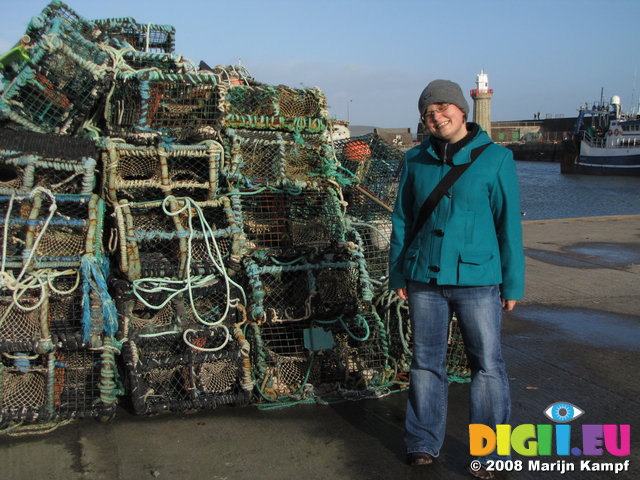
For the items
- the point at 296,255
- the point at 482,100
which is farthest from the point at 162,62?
the point at 482,100

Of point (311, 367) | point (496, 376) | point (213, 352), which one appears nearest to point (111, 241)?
point (213, 352)

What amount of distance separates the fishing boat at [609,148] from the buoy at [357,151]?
44.9 metres

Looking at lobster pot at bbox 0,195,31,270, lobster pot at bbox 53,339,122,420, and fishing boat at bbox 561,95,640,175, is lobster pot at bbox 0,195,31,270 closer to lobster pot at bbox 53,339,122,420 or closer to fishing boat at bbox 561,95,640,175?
lobster pot at bbox 53,339,122,420

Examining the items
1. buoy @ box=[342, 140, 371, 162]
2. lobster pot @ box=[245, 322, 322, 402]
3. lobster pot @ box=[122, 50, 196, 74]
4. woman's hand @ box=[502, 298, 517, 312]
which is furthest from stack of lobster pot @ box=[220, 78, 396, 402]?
woman's hand @ box=[502, 298, 517, 312]

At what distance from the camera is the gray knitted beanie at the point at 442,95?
252 cm

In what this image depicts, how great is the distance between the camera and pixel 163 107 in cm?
388

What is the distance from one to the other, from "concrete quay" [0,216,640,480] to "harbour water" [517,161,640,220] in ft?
47.1

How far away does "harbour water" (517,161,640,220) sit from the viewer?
2606 centimetres

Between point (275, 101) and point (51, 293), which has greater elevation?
point (275, 101)

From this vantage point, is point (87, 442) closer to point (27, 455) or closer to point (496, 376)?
point (27, 455)

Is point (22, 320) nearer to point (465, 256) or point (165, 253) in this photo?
point (165, 253)

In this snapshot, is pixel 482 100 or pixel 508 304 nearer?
pixel 508 304

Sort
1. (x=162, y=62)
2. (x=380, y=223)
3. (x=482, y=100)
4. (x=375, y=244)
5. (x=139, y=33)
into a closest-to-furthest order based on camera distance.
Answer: (x=162, y=62), (x=375, y=244), (x=380, y=223), (x=139, y=33), (x=482, y=100)

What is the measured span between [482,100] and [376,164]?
7409cm
